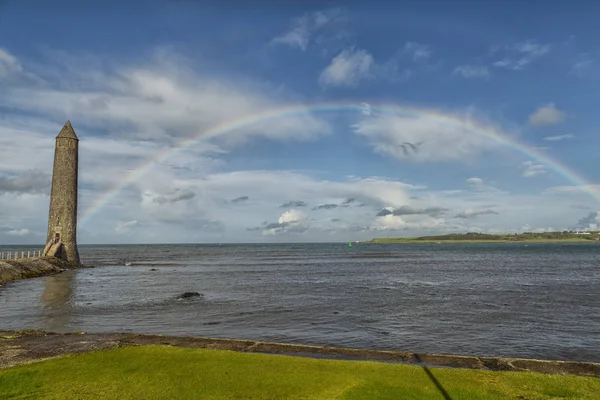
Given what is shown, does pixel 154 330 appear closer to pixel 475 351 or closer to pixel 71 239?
pixel 475 351

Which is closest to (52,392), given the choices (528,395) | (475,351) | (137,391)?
(137,391)

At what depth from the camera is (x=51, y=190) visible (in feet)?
223

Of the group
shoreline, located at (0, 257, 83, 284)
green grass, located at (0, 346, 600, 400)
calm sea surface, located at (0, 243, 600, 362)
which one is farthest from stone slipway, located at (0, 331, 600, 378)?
shoreline, located at (0, 257, 83, 284)

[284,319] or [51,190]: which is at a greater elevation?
[51,190]

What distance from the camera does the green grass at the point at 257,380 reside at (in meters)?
9.86

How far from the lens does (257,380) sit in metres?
10.8

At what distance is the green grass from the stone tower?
61721 millimetres

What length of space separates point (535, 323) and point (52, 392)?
22.4 metres

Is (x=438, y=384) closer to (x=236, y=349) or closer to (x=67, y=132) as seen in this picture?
(x=236, y=349)

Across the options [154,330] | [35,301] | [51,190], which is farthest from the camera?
[51,190]

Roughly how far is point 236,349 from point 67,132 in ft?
212

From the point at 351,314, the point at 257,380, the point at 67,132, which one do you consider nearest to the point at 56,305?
the point at 351,314

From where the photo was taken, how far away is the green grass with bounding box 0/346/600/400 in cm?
986

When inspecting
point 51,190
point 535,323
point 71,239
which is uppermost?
point 51,190
